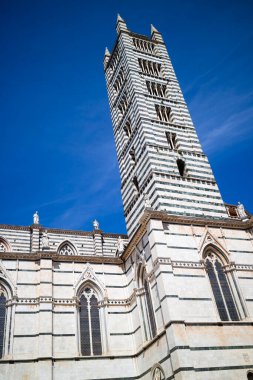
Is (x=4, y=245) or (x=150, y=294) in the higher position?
(x=4, y=245)

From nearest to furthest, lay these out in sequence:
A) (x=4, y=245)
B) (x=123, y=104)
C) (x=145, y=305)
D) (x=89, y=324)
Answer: (x=145, y=305), (x=89, y=324), (x=123, y=104), (x=4, y=245)

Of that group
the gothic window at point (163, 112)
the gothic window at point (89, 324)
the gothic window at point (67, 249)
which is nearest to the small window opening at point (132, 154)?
the gothic window at point (163, 112)

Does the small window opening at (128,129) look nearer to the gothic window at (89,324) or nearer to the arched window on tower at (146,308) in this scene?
the arched window on tower at (146,308)

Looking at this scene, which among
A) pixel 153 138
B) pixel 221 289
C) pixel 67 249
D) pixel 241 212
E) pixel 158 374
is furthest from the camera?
pixel 67 249

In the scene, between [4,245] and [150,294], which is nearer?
[150,294]

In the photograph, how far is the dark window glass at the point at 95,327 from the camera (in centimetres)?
1895

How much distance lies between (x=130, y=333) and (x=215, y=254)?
6.05 meters

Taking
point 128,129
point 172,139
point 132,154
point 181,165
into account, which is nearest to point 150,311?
point 181,165

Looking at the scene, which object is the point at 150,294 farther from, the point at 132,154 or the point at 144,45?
the point at 144,45

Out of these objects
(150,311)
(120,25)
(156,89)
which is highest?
(120,25)

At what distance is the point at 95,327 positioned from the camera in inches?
773

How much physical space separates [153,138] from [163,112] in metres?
3.90

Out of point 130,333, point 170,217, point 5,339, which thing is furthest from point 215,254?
point 5,339

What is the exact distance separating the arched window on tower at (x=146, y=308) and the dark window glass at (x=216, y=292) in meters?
3.09
